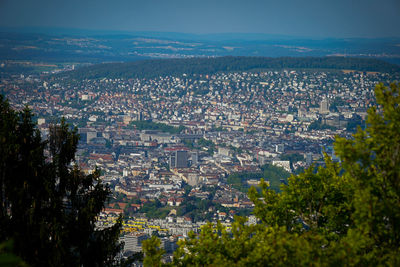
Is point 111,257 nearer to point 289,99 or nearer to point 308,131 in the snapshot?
point 308,131

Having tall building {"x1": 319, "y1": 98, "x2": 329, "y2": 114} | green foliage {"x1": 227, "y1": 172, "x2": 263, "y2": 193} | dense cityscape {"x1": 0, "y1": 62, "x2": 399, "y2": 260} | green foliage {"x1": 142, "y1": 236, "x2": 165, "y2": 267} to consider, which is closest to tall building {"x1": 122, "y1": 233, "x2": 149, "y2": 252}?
dense cityscape {"x1": 0, "y1": 62, "x2": 399, "y2": 260}

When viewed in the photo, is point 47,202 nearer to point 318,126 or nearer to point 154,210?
point 154,210

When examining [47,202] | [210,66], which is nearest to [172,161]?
[47,202]

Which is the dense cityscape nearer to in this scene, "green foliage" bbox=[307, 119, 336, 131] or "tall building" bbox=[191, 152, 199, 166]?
"tall building" bbox=[191, 152, 199, 166]

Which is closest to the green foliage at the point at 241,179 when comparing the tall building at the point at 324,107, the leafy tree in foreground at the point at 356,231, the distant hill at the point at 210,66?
the leafy tree in foreground at the point at 356,231

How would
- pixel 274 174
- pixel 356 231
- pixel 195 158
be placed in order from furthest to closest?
pixel 195 158
pixel 274 174
pixel 356 231

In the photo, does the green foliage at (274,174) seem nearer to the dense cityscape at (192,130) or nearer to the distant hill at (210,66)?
the dense cityscape at (192,130)
